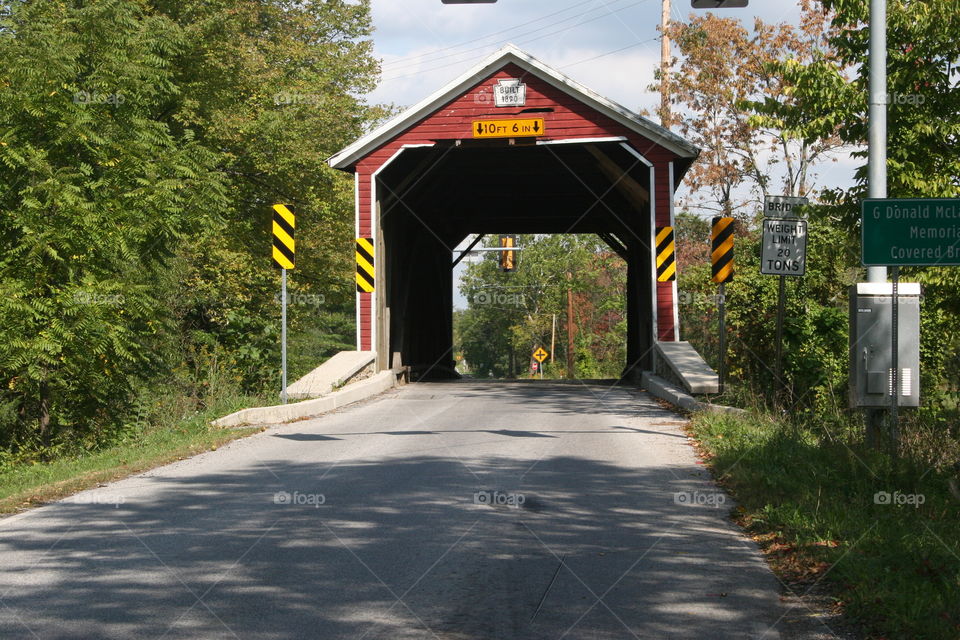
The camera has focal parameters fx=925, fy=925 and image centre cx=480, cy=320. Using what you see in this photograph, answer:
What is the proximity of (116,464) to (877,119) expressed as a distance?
26.5ft

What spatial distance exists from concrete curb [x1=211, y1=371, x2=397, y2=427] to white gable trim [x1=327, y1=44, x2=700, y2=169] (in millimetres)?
5422

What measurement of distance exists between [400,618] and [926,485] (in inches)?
190

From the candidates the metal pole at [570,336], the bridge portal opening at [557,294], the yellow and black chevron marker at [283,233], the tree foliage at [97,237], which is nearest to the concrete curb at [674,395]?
the yellow and black chevron marker at [283,233]

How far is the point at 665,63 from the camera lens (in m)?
30.8

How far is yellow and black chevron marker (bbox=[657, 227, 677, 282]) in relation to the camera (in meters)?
18.5

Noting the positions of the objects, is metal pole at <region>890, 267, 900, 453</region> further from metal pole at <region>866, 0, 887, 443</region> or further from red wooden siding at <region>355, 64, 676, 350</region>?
red wooden siding at <region>355, 64, 676, 350</region>

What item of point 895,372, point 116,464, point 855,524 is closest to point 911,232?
point 895,372

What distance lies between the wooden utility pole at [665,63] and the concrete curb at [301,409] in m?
17.7

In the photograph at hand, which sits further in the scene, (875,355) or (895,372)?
(875,355)

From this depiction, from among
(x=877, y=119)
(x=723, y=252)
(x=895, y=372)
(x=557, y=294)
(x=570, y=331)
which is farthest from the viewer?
(x=557, y=294)

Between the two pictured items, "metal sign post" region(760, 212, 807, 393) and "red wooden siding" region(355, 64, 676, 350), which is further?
"red wooden siding" region(355, 64, 676, 350)

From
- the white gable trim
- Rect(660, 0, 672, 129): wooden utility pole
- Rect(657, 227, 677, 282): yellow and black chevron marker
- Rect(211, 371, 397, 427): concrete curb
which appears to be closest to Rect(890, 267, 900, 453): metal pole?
Rect(211, 371, 397, 427): concrete curb

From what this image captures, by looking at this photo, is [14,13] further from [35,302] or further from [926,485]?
[926,485]

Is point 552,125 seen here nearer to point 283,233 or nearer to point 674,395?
point 674,395
